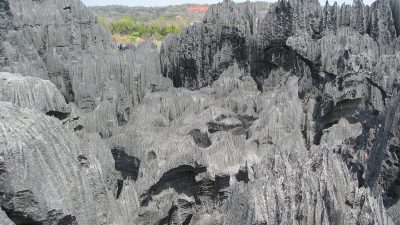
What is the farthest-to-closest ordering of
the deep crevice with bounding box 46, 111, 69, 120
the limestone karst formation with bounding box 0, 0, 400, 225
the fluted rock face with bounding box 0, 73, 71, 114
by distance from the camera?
the deep crevice with bounding box 46, 111, 69, 120 → the fluted rock face with bounding box 0, 73, 71, 114 → the limestone karst formation with bounding box 0, 0, 400, 225

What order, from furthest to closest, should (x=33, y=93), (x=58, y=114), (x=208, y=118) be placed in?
(x=208, y=118) → (x=58, y=114) → (x=33, y=93)

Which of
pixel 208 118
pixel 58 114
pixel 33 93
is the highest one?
pixel 33 93

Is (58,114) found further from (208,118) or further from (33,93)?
(208,118)

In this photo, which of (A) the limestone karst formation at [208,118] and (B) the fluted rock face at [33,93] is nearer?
(A) the limestone karst formation at [208,118]

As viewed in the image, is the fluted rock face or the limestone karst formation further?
the fluted rock face

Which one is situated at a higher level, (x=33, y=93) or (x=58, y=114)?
(x=33, y=93)

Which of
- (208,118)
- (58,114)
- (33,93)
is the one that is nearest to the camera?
(33,93)

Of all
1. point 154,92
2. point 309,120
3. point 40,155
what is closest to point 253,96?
point 309,120

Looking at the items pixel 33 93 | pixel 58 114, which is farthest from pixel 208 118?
pixel 33 93

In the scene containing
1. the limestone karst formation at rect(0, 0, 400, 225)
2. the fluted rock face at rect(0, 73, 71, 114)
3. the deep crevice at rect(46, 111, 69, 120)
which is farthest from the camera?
the deep crevice at rect(46, 111, 69, 120)
